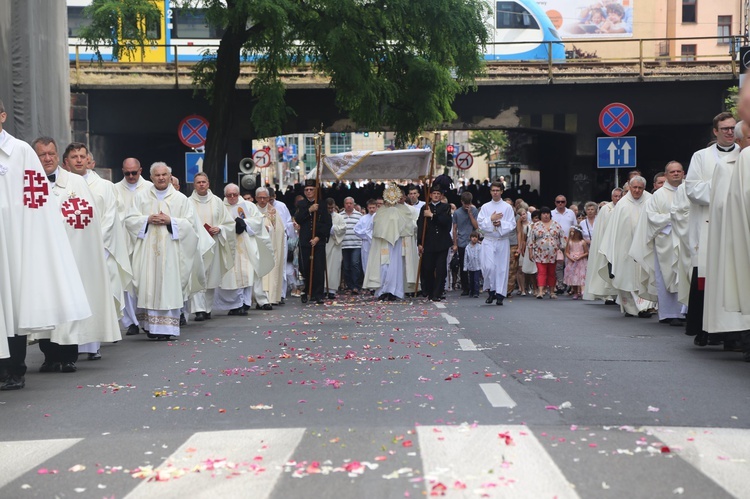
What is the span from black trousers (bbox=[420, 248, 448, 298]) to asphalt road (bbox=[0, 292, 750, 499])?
8347 millimetres

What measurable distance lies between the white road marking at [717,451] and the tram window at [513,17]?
29948 mm

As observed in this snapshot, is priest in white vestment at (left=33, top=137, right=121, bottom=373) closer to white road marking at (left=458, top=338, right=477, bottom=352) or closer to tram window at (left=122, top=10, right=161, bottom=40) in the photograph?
white road marking at (left=458, top=338, right=477, bottom=352)

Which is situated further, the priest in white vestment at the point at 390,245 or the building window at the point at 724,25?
the building window at the point at 724,25

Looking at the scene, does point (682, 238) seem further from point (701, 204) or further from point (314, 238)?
point (314, 238)

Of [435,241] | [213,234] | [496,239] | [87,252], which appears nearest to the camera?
[87,252]

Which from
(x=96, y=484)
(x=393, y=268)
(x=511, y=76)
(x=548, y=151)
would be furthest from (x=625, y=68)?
(x=96, y=484)

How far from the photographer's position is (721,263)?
10500 millimetres

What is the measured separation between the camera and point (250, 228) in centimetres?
1925

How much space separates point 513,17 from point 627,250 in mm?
20126

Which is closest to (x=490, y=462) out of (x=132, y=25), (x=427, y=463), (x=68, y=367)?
(x=427, y=463)

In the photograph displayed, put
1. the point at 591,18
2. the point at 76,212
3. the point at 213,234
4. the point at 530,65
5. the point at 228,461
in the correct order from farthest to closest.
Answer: the point at 591,18 < the point at 530,65 < the point at 213,234 < the point at 76,212 < the point at 228,461

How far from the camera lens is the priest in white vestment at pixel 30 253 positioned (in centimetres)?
892

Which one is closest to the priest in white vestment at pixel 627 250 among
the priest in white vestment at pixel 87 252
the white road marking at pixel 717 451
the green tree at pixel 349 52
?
the priest in white vestment at pixel 87 252

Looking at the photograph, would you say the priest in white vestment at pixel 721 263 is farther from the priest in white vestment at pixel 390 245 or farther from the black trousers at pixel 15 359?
the priest in white vestment at pixel 390 245
